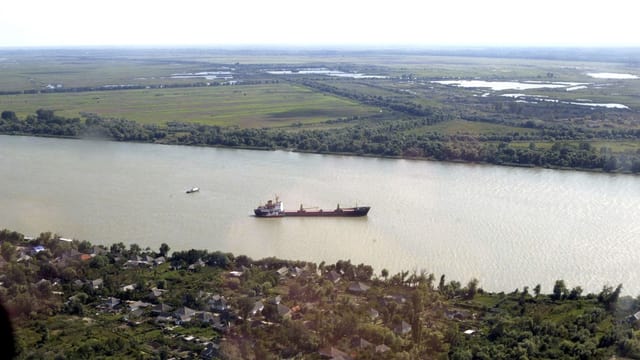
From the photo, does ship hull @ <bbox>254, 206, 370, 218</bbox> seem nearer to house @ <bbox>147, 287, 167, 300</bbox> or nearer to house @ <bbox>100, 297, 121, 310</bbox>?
house @ <bbox>147, 287, 167, 300</bbox>

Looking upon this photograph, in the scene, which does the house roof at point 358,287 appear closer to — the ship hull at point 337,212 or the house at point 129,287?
the house at point 129,287

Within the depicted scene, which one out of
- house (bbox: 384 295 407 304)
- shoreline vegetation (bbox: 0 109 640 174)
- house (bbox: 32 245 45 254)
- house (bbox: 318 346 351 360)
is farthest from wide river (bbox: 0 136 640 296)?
house (bbox: 318 346 351 360)

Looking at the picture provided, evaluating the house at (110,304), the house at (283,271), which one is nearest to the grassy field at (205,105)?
the house at (283,271)

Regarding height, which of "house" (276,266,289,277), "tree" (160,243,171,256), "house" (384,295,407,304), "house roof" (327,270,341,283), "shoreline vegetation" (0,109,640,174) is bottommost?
"house" (384,295,407,304)

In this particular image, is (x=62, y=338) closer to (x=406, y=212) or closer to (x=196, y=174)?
(x=406, y=212)

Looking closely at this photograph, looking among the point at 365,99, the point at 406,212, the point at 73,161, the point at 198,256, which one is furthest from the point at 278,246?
the point at 365,99

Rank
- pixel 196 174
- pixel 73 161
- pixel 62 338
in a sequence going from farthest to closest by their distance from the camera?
pixel 73 161
pixel 196 174
pixel 62 338
